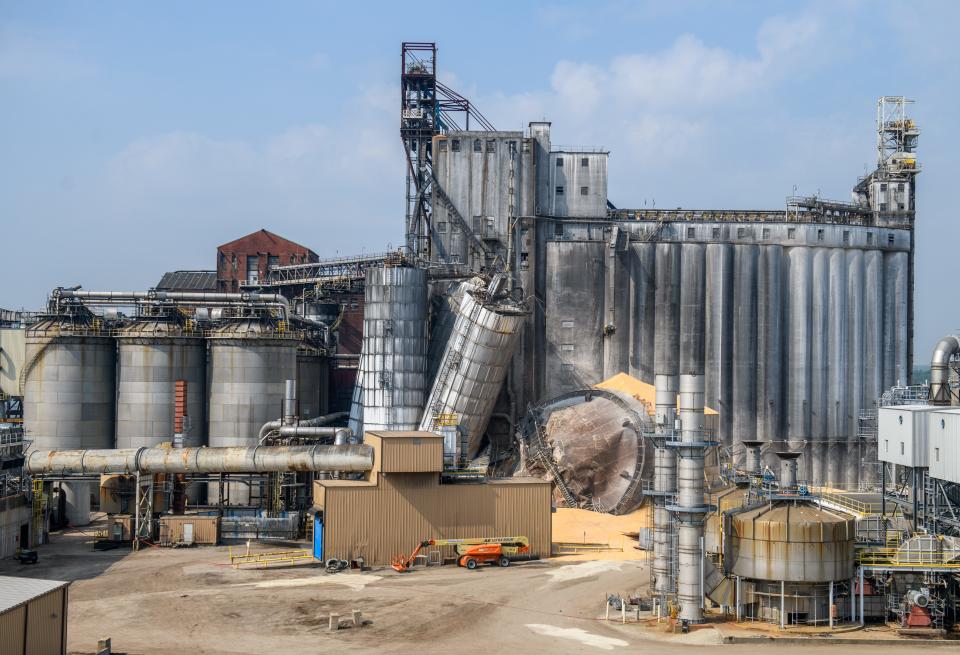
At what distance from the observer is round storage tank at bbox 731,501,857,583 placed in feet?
132

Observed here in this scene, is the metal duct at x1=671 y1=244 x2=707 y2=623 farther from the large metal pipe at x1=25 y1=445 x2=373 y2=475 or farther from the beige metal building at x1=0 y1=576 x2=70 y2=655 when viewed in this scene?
the large metal pipe at x1=25 y1=445 x2=373 y2=475

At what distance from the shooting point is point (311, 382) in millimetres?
83812

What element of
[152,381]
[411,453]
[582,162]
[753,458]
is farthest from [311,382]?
[753,458]

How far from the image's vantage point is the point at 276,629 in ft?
131

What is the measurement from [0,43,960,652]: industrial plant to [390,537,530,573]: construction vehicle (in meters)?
0.25

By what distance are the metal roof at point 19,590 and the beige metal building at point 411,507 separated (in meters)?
18.6

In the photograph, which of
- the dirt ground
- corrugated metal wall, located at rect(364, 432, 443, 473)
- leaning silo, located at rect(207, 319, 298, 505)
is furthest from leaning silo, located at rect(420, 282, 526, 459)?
the dirt ground

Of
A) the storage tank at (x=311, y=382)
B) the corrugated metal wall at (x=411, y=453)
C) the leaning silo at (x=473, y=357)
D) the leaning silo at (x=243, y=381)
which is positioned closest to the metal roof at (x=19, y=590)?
the corrugated metal wall at (x=411, y=453)

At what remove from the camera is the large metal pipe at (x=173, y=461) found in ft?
191

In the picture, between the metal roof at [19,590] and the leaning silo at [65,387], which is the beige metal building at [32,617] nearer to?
the metal roof at [19,590]

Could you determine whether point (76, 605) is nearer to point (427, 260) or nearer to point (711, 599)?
point (711, 599)

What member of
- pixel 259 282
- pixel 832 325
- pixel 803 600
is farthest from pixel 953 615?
pixel 259 282

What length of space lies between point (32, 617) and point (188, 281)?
89304 mm

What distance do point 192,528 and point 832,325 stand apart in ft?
180
